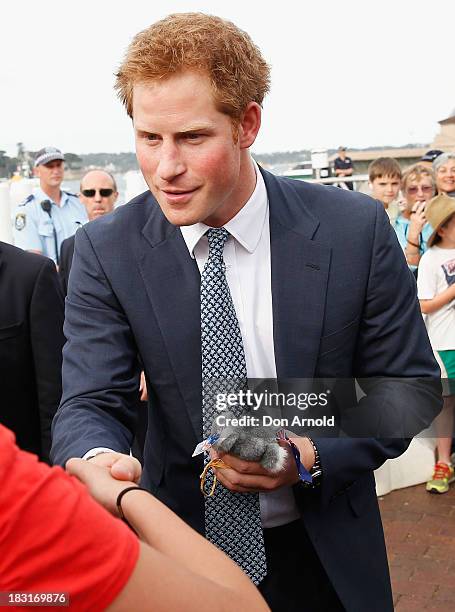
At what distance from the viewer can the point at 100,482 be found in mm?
1423

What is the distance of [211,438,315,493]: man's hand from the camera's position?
1.75m

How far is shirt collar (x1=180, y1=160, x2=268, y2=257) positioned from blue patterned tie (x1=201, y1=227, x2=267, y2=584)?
3.8 inches

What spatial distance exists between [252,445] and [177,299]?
0.47m

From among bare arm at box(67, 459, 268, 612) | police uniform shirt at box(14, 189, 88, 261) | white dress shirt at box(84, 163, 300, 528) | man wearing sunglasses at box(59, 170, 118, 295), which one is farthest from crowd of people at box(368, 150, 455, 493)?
bare arm at box(67, 459, 268, 612)

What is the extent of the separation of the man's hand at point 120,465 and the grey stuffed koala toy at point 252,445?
233 mm

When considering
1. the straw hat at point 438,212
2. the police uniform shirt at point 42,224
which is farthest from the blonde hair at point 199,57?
the police uniform shirt at point 42,224

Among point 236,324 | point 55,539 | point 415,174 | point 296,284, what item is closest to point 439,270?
point 415,174

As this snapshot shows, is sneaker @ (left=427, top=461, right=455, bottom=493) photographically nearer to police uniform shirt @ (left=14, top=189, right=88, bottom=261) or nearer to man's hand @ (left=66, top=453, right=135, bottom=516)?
police uniform shirt @ (left=14, top=189, right=88, bottom=261)

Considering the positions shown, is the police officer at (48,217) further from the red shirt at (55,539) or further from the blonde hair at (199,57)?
the red shirt at (55,539)

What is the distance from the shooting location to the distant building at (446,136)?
33.0 feet

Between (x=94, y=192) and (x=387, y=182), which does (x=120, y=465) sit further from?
(x=387, y=182)

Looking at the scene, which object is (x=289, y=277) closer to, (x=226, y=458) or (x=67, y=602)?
(x=226, y=458)

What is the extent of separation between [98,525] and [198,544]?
0.23 m

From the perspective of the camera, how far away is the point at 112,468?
4.84 feet
